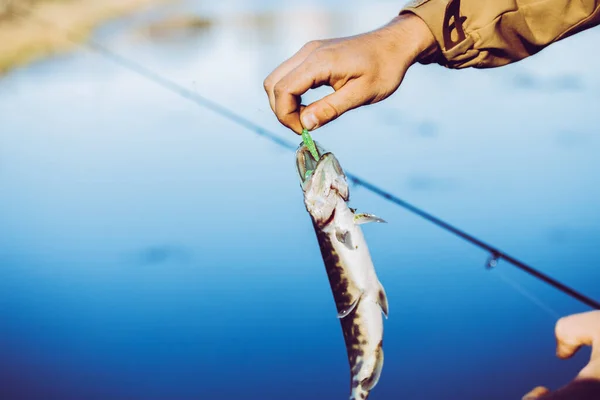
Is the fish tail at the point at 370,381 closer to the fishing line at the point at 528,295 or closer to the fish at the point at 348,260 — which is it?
the fish at the point at 348,260

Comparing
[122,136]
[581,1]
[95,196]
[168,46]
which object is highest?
[168,46]

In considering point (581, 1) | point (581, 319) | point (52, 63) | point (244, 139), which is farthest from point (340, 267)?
point (52, 63)

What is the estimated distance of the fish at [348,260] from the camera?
5.74 feet

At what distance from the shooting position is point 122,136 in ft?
28.0

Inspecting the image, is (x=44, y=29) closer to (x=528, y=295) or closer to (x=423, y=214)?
(x=528, y=295)

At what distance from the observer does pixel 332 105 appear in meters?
1.76

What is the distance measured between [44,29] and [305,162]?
1128 cm

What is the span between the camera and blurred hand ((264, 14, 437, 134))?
1.72 meters

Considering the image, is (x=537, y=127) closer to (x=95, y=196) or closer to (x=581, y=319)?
(x=95, y=196)

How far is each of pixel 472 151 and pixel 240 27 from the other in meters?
8.99

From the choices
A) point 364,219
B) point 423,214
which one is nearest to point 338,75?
point 364,219

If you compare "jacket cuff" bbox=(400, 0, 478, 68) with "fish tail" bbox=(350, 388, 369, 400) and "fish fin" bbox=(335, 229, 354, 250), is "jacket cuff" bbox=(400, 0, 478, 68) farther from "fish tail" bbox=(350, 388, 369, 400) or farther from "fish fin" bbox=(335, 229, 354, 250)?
"fish tail" bbox=(350, 388, 369, 400)

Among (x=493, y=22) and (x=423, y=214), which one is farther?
(x=423, y=214)

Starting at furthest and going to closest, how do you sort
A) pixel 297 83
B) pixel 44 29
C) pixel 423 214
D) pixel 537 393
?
pixel 44 29 → pixel 423 214 → pixel 297 83 → pixel 537 393
